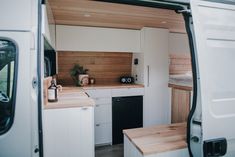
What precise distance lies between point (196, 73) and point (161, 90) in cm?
254

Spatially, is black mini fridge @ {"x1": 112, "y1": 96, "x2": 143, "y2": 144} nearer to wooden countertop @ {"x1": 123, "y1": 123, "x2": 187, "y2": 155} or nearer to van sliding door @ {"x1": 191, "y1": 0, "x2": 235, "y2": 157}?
wooden countertop @ {"x1": 123, "y1": 123, "x2": 187, "y2": 155}

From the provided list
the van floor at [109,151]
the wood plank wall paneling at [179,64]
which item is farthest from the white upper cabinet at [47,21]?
the wood plank wall paneling at [179,64]

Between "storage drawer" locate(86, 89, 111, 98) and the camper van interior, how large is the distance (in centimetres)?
2

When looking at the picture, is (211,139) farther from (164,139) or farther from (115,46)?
(115,46)

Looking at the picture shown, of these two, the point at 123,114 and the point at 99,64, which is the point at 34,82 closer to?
the point at 123,114

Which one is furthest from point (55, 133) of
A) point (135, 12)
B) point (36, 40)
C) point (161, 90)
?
point (161, 90)

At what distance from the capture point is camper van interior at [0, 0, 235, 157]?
921 mm

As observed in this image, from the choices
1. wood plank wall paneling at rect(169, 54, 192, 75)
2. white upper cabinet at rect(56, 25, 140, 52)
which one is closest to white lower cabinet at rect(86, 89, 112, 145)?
white upper cabinet at rect(56, 25, 140, 52)

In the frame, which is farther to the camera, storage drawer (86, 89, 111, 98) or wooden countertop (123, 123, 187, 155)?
storage drawer (86, 89, 111, 98)

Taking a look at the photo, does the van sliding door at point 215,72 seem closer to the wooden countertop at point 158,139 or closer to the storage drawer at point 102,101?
the wooden countertop at point 158,139

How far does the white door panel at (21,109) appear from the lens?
2.98 feet

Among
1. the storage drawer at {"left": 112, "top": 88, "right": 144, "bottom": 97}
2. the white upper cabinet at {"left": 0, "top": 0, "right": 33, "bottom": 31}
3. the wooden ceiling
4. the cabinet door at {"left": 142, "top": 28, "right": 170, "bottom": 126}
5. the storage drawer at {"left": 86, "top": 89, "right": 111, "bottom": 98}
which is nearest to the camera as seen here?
the white upper cabinet at {"left": 0, "top": 0, "right": 33, "bottom": 31}

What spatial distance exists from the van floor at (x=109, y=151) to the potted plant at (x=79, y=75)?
116 cm

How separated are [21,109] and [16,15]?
0.44 m
